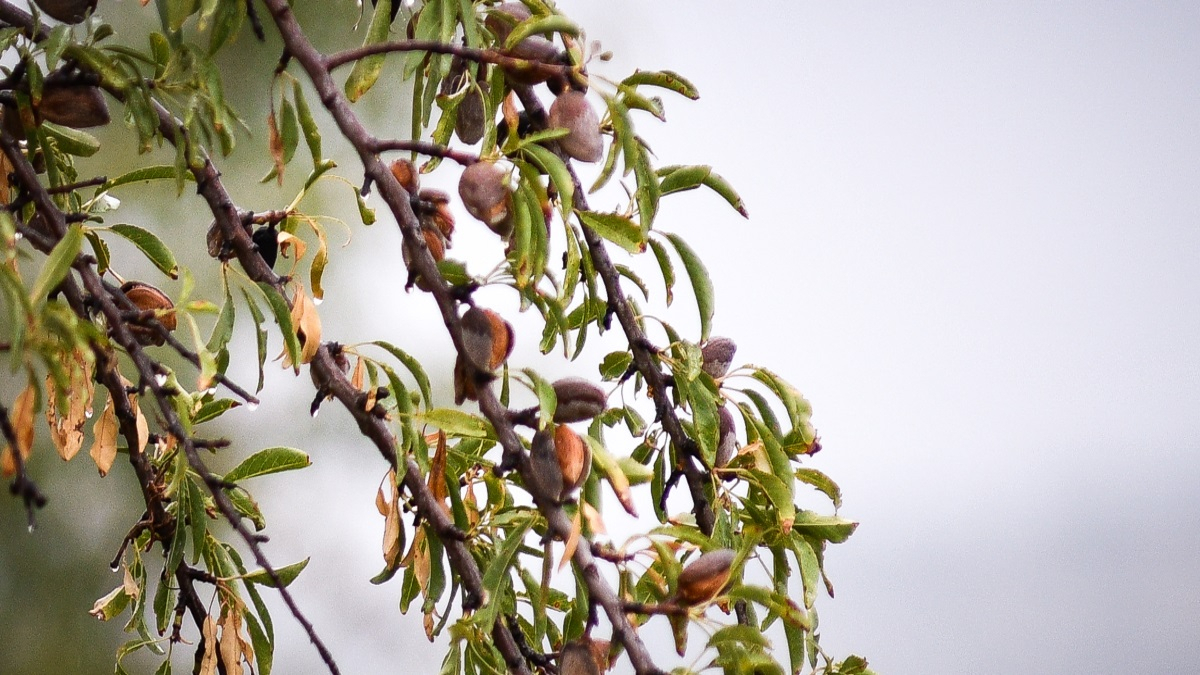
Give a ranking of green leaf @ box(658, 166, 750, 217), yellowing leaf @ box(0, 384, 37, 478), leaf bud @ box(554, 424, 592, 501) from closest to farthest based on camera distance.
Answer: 1. yellowing leaf @ box(0, 384, 37, 478)
2. leaf bud @ box(554, 424, 592, 501)
3. green leaf @ box(658, 166, 750, 217)

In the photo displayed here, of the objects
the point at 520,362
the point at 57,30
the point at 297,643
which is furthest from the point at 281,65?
the point at 297,643

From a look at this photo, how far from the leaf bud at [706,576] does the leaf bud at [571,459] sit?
1.8 inches

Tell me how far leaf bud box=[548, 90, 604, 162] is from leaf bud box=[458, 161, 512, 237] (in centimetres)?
3

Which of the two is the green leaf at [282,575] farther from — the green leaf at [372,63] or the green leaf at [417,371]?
the green leaf at [372,63]

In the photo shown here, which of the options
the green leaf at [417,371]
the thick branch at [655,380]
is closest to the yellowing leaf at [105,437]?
the green leaf at [417,371]

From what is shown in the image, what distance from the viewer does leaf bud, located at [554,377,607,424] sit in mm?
369

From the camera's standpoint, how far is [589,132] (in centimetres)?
36

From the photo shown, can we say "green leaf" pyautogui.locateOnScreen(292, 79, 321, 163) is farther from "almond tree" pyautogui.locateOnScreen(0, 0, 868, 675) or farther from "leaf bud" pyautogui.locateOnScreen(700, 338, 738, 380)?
"leaf bud" pyautogui.locateOnScreen(700, 338, 738, 380)

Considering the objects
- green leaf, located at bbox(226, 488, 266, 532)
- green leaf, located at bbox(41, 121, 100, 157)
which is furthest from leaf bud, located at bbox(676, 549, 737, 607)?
green leaf, located at bbox(41, 121, 100, 157)

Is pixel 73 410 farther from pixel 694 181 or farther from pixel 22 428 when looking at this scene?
pixel 694 181

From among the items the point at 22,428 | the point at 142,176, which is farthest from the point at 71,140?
the point at 22,428

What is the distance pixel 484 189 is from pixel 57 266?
13 cm

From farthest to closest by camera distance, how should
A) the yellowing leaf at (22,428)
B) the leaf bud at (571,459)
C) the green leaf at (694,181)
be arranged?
the green leaf at (694,181)
the leaf bud at (571,459)
the yellowing leaf at (22,428)

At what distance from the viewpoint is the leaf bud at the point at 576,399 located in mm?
369
